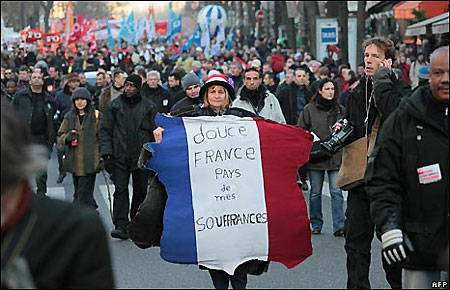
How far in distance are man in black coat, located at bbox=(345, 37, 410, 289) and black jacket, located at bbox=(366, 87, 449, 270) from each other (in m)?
1.63

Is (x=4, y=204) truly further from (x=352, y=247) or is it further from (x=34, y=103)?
(x=34, y=103)

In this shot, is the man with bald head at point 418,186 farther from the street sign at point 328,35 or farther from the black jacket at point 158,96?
the street sign at point 328,35

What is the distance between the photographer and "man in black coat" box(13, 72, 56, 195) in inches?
545

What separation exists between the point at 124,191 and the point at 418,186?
6.64 metres

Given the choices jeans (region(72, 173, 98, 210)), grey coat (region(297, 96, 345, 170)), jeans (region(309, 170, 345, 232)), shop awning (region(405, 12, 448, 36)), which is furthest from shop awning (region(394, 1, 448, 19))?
jeans (region(72, 173, 98, 210))

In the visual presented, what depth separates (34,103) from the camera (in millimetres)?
14000

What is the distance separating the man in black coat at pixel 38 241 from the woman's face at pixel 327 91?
875cm

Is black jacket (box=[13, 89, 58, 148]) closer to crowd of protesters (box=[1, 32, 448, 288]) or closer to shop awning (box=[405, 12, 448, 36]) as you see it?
crowd of protesters (box=[1, 32, 448, 288])

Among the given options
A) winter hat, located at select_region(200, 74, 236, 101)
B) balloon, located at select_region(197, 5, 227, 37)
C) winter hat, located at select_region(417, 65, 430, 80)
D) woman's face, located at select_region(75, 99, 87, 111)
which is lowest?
balloon, located at select_region(197, 5, 227, 37)

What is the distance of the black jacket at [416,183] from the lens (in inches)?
200

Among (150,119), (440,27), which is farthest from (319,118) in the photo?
(440,27)

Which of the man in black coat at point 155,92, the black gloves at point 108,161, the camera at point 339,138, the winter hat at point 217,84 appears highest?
the winter hat at point 217,84

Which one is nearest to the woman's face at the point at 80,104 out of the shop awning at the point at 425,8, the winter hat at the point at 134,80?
the winter hat at the point at 134,80

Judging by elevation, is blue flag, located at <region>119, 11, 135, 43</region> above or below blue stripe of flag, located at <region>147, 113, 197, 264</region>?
below
